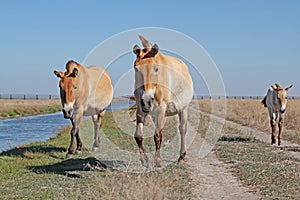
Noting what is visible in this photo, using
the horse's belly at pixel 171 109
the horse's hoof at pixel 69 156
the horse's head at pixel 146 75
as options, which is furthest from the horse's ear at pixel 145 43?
the horse's hoof at pixel 69 156

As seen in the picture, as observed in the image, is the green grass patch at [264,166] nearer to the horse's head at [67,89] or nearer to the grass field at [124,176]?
the grass field at [124,176]

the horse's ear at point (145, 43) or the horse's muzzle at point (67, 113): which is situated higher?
the horse's ear at point (145, 43)

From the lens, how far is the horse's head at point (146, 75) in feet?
29.4

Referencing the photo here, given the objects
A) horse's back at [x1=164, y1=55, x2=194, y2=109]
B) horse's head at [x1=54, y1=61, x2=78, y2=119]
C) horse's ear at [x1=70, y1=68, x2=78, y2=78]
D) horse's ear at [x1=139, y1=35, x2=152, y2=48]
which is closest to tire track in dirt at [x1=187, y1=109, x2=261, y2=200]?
horse's back at [x1=164, y1=55, x2=194, y2=109]

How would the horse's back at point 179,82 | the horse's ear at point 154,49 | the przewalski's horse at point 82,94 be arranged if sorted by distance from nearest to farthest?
the horse's ear at point 154,49
the horse's back at point 179,82
the przewalski's horse at point 82,94

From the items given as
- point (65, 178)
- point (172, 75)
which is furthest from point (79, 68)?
point (65, 178)

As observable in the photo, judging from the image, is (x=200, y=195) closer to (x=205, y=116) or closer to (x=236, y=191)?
(x=236, y=191)

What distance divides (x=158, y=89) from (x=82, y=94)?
365 centimetres

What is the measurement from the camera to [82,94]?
41.7ft

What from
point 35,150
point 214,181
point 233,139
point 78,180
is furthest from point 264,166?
point 35,150

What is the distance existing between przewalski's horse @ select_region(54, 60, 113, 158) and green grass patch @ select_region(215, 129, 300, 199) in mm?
4044

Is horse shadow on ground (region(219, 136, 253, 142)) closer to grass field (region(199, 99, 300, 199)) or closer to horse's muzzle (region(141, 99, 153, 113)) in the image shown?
grass field (region(199, 99, 300, 199))

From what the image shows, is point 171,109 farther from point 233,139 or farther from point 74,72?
point 233,139

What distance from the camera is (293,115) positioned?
28.3 m
